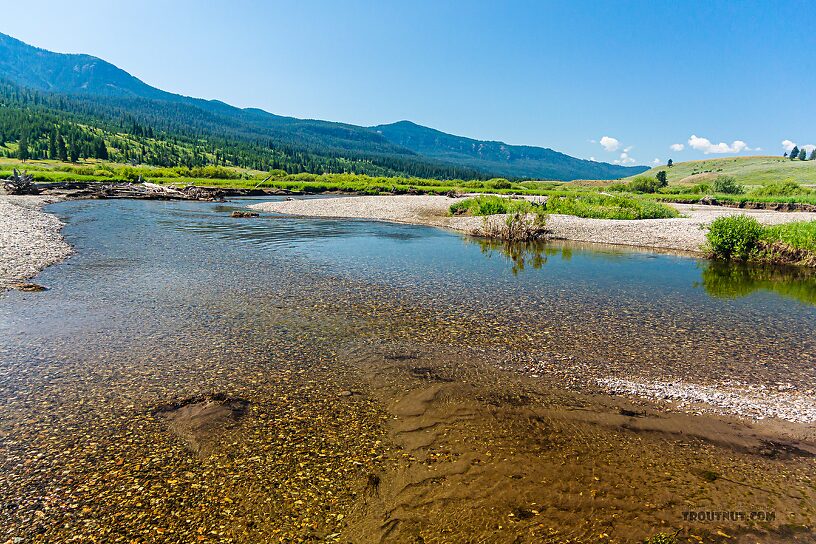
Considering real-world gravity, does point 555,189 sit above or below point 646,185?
below

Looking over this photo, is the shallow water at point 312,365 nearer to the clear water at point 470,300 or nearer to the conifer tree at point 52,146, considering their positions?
the clear water at point 470,300

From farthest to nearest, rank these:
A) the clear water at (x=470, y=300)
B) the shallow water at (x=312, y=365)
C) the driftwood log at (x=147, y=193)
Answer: the driftwood log at (x=147, y=193) < the clear water at (x=470, y=300) < the shallow water at (x=312, y=365)

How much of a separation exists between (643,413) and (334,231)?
30985 mm

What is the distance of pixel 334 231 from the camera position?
3712 centimetres

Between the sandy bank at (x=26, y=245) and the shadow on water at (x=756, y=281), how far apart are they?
2878 centimetres

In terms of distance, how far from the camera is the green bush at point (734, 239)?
27.3 metres

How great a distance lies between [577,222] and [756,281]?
19202mm

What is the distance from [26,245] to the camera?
2341 cm

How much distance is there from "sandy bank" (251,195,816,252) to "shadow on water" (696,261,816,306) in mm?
5268

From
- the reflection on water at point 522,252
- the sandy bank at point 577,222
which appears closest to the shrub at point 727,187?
the sandy bank at point 577,222

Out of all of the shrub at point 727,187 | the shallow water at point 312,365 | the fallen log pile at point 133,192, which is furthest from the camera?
the shrub at point 727,187

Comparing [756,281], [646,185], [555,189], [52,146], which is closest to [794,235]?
[756,281]

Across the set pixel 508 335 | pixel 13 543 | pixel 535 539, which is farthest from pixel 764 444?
pixel 13 543

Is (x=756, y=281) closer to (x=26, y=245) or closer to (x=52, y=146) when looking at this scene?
(x=26, y=245)
